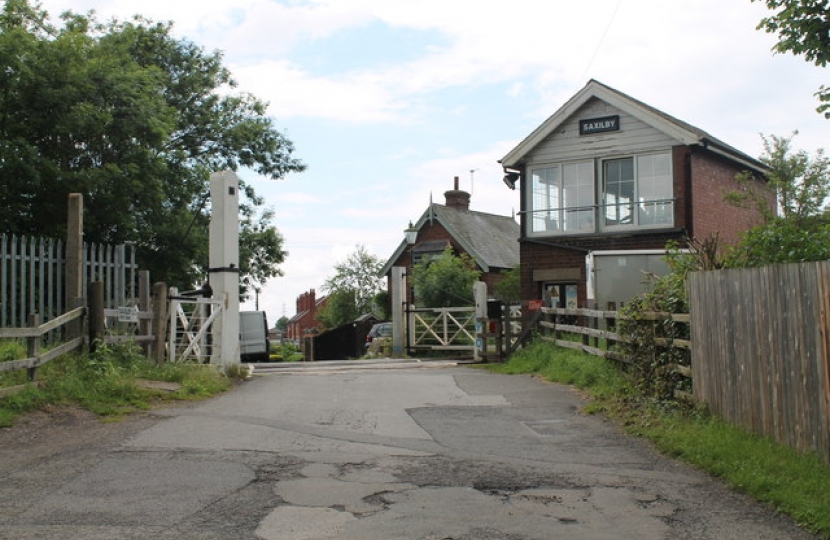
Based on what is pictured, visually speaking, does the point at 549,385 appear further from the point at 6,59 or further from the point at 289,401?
the point at 6,59

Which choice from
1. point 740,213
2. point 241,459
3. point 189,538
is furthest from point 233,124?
point 189,538

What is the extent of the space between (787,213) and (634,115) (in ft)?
15.1

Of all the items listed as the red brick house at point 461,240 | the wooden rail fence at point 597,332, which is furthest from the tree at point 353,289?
the wooden rail fence at point 597,332

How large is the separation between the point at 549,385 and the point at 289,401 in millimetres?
4431

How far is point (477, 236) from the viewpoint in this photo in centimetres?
3978

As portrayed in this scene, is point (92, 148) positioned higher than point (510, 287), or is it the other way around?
point (92, 148)

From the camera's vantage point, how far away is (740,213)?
2508 cm

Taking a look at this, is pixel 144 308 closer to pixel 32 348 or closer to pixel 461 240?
pixel 32 348

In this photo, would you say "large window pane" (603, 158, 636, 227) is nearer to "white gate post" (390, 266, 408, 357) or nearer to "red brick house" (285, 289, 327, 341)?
"white gate post" (390, 266, 408, 357)

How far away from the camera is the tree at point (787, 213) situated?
8.81m

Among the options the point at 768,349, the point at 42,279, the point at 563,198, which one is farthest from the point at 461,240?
the point at 768,349

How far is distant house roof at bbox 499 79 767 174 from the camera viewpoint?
22266 mm

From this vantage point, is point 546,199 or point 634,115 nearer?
point 634,115

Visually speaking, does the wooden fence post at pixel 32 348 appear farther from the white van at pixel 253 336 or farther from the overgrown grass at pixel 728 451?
the white van at pixel 253 336
